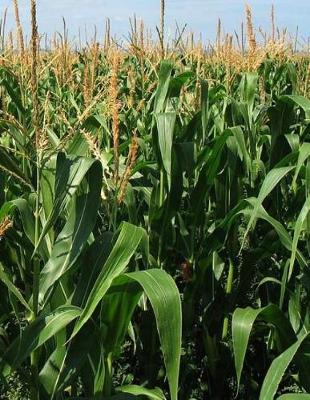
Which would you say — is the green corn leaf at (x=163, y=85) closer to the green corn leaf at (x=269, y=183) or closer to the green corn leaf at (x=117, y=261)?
the green corn leaf at (x=269, y=183)

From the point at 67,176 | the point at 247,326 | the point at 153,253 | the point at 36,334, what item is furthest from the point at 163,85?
the point at 36,334

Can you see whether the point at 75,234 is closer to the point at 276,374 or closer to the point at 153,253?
the point at 276,374

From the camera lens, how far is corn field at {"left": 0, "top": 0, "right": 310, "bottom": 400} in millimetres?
1400

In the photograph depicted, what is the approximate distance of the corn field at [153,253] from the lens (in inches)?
55.1

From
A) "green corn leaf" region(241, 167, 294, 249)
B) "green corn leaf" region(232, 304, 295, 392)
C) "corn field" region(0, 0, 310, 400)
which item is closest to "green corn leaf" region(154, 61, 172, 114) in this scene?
"corn field" region(0, 0, 310, 400)

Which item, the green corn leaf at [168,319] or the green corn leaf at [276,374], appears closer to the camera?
the green corn leaf at [168,319]

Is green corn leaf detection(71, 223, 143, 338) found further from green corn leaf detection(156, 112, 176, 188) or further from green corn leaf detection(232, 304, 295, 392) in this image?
green corn leaf detection(156, 112, 176, 188)

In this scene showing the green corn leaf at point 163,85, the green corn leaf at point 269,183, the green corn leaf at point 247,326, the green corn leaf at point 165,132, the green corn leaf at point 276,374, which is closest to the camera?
the green corn leaf at point 276,374

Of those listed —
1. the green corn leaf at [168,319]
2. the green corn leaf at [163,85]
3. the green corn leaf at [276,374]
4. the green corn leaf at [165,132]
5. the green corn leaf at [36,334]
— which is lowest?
the green corn leaf at [276,374]

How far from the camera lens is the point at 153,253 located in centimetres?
219

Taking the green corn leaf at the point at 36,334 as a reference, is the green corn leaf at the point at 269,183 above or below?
above

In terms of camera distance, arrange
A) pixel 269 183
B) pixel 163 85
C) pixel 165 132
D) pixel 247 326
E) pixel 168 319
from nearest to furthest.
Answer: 1. pixel 168 319
2. pixel 247 326
3. pixel 269 183
4. pixel 165 132
5. pixel 163 85

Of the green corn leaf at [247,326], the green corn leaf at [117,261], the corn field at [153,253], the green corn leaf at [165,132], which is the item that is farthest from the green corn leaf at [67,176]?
the green corn leaf at [247,326]

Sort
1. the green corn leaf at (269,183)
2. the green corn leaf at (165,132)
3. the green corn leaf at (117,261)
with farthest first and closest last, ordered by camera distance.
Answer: the green corn leaf at (165,132) → the green corn leaf at (269,183) → the green corn leaf at (117,261)
